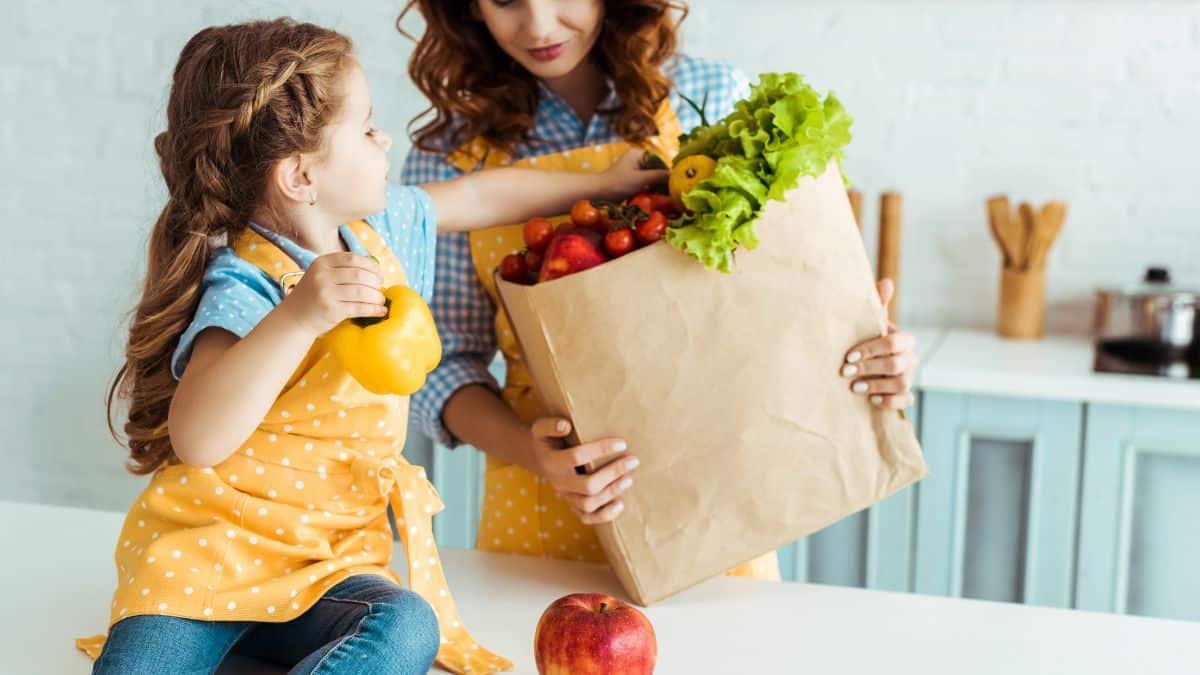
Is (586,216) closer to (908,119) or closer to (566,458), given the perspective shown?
(566,458)

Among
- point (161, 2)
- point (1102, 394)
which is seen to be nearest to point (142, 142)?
point (161, 2)

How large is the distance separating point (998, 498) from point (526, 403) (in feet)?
3.71

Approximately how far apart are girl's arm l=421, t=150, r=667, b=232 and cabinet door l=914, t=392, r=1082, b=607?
1.04m

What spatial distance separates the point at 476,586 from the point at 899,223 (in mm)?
1560

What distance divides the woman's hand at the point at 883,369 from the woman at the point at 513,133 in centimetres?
33

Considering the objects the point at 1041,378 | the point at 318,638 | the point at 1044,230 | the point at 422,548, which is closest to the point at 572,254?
the point at 422,548

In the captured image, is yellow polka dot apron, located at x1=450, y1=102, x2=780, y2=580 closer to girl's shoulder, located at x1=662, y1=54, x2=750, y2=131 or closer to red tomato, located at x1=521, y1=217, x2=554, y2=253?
girl's shoulder, located at x1=662, y1=54, x2=750, y2=131

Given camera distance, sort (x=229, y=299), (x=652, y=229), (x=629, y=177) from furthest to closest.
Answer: (x=629, y=177)
(x=652, y=229)
(x=229, y=299)

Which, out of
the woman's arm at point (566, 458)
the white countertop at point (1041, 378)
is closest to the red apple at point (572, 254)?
the woman's arm at point (566, 458)

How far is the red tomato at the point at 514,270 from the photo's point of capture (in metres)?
1.24

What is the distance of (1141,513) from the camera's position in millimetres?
2193

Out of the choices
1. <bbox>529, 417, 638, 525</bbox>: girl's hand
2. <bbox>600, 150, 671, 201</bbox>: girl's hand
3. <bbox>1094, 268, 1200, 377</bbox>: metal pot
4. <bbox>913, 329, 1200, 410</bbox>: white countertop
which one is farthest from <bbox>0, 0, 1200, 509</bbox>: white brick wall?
<bbox>529, 417, 638, 525</bbox>: girl's hand

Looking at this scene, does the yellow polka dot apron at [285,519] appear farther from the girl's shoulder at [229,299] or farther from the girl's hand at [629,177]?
the girl's hand at [629,177]

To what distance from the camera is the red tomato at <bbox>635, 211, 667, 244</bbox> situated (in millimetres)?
1165
